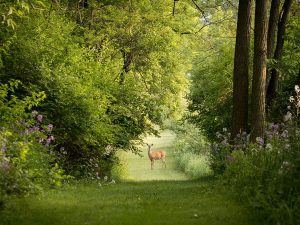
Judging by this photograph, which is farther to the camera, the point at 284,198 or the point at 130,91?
the point at 130,91

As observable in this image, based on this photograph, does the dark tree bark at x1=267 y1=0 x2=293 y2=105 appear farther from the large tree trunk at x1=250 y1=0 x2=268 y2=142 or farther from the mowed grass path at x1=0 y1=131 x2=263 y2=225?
the mowed grass path at x1=0 y1=131 x2=263 y2=225

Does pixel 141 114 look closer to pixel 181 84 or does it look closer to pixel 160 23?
pixel 160 23

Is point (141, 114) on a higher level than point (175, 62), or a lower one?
lower

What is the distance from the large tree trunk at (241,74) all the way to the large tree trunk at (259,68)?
0.64 metres

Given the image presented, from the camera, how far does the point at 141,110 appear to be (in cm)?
2142

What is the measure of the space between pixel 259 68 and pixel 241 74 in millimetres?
905

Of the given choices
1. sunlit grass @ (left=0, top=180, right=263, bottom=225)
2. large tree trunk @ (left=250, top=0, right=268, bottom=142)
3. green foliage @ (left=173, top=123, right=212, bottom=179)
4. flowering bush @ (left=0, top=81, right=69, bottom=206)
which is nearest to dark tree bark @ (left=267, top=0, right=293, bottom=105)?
large tree trunk @ (left=250, top=0, right=268, bottom=142)

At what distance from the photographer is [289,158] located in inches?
285

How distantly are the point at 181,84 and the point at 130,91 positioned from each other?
8.72m

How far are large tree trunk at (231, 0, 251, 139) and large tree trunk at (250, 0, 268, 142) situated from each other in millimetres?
638

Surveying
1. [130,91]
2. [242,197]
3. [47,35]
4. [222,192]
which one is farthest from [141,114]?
[242,197]

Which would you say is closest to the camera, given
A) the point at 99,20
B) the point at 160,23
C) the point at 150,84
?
the point at 99,20

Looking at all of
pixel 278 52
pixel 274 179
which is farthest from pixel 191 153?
pixel 274 179

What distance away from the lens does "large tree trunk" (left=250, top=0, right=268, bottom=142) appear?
11.6m
